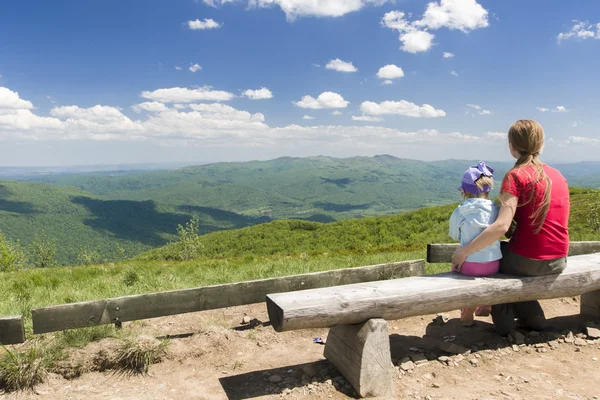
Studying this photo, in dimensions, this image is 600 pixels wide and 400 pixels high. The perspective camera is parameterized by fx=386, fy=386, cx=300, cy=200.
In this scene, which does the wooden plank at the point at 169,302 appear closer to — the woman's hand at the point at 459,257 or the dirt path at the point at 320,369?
the dirt path at the point at 320,369

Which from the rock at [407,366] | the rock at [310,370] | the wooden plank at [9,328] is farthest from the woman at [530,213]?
the wooden plank at [9,328]

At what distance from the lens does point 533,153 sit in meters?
4.83

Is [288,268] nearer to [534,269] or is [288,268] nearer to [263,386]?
[263,386]

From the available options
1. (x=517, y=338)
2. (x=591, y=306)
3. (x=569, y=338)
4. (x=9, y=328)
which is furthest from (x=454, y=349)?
(x=9, y=328)

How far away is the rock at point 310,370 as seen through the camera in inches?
187

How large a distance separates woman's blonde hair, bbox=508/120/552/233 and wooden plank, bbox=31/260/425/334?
3.08 meters

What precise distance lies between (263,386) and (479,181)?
12.2 ft

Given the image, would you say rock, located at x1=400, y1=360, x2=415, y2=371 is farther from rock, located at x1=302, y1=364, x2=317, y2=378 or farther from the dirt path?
rock, located at x1=302, y1=364, x2=317, y2=378

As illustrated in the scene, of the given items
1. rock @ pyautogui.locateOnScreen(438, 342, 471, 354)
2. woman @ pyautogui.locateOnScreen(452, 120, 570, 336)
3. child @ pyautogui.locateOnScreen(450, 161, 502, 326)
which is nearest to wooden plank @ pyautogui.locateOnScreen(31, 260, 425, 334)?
rock @ pyautogui.locateOnScreen(438, 342, 471, 354)

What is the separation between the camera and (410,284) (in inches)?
193

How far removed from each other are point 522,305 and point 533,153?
231 cm

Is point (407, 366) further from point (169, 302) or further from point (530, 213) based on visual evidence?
point (169, 302)

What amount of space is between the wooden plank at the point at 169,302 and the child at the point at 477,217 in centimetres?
221

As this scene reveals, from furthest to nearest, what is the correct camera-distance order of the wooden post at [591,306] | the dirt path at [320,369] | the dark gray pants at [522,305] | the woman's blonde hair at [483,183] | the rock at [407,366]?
the wooden post at [591,306] → the dark gray pants at [522,305] → the woman's blonde hair at [483,183] → the rock at [407,366] → the dirt path at [320,369]
